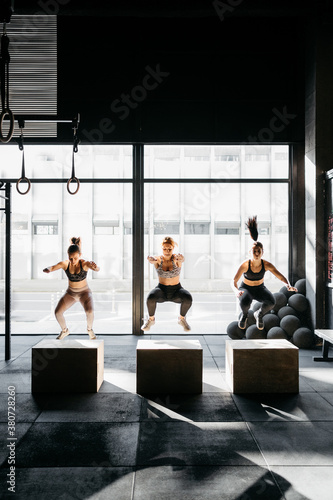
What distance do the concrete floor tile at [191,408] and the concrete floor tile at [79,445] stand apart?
354mm

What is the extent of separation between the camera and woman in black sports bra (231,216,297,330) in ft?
17.3

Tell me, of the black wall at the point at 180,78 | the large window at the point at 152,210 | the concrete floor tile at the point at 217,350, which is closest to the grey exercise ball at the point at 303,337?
the concrete floor tile at the point at 217,350

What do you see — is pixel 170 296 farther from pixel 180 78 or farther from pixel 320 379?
A: pixel 180 78

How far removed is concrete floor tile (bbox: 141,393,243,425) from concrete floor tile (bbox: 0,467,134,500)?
0.96m

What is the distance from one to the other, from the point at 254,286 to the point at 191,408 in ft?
6.72

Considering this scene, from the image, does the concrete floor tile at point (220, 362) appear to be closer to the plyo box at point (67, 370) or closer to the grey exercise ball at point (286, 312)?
the grey exercise ball at point (286, 312)

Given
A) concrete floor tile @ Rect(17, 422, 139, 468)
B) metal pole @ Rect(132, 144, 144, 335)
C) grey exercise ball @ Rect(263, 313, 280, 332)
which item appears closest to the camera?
concrete floor tile @ Rect(17, 422, 139, 468)

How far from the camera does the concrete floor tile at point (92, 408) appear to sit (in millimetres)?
3707

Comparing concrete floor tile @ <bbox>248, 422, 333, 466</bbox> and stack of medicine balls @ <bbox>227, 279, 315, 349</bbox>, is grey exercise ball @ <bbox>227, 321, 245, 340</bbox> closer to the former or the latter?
stack of medicine balls @ <bbox>227, 279, 315, 349</bbox>

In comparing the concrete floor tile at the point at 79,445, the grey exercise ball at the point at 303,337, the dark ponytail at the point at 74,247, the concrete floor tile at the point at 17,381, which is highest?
the dark ponytail at the point at 74,247

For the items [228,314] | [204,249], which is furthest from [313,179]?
[228,314]

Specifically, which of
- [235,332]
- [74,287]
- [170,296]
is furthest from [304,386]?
[74,287]

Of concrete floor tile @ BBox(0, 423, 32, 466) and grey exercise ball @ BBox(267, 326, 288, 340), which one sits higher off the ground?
grey exercise ball @ BBox(267, 326, 288, 340)

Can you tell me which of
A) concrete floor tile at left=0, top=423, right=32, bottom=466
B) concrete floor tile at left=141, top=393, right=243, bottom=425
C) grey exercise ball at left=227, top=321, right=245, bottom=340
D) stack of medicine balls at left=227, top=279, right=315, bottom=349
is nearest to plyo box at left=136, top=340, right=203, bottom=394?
concrete floor tile at left=141, top=393, right=243, bottom=425
